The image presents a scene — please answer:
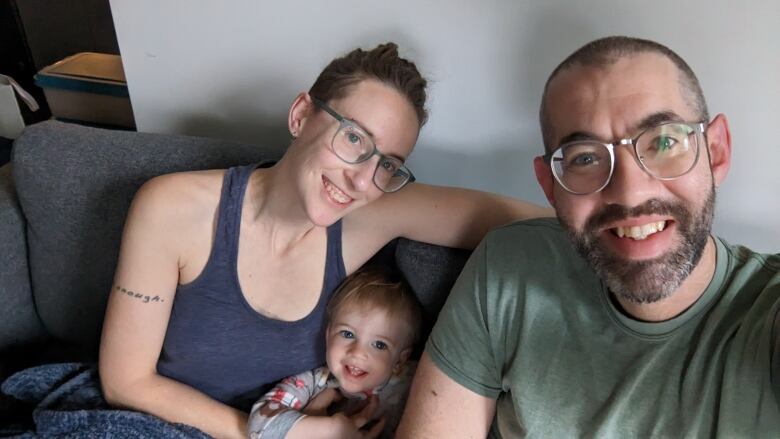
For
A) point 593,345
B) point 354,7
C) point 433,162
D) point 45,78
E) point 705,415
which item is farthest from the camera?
point 45,78

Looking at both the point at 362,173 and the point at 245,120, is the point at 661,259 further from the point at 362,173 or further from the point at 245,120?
the point at 245,120

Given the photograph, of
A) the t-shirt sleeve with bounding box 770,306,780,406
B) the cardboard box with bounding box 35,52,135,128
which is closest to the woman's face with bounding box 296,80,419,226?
the t-shirt sleeve with bounding box 770,306,780,406

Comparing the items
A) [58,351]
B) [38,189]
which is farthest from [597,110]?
[58,351]

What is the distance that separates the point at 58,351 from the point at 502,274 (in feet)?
4.12

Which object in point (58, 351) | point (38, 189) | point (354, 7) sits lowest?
point (58, 351)

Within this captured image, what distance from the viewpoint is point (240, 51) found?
1707mm

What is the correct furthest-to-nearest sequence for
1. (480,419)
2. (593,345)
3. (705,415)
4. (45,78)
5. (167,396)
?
(45,78), (167,396), (480,419), (593,345), (705,415)

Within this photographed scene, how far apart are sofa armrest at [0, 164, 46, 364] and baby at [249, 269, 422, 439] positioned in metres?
0.73

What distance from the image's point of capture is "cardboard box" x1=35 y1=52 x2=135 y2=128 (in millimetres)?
2244

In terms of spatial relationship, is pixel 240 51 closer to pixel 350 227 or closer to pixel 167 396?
pixel 350 227

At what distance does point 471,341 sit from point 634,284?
12.8 inches

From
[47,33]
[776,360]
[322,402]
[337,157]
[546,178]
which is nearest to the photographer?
[776,360]

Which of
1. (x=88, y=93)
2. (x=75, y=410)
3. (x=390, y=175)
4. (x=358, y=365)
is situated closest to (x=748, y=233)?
(x=390, y=175)

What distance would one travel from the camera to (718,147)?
3.18ft
